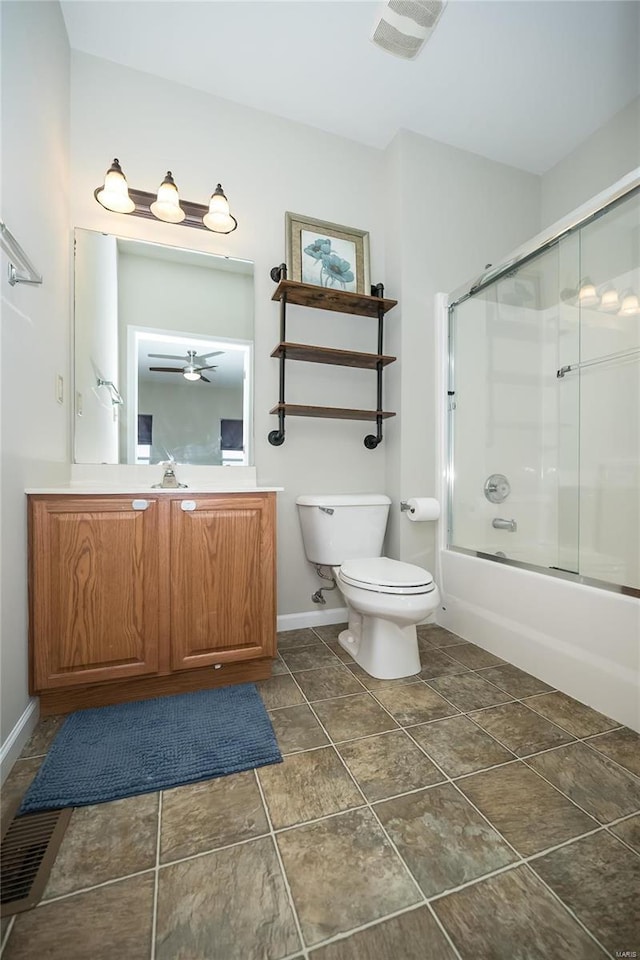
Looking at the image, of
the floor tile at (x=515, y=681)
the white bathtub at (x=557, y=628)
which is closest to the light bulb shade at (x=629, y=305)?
the white bathtub at (x=557, y=628)

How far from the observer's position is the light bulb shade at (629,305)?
2008 millimetres

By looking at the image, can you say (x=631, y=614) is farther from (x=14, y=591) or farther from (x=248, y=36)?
(x=248, y=36)

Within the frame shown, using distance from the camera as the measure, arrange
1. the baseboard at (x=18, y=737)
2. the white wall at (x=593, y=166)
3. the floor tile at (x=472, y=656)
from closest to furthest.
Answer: the baseboard at (x=18, y=737) < the floor tile at (x=472, y=656) < the white wall at (x=593, y=166)

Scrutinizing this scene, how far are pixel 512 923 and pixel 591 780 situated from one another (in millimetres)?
516

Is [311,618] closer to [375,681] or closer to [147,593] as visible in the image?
[375,681]

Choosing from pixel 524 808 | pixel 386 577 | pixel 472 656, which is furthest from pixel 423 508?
pixel 524 808

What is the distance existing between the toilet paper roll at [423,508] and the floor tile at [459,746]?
3.20 feet

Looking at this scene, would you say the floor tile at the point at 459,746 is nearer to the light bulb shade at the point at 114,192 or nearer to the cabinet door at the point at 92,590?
the cabinet door at the point at 92,590

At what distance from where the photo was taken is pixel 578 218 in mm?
1738

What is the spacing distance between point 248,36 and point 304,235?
2.54 feet

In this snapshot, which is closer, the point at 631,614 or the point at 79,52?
the point at 631,614

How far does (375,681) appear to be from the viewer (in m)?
1.70

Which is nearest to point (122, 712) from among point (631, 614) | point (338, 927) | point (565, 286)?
point (338, 927)

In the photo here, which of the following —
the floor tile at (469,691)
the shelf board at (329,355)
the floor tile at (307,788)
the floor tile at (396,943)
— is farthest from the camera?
the shelf board at (329,355)
